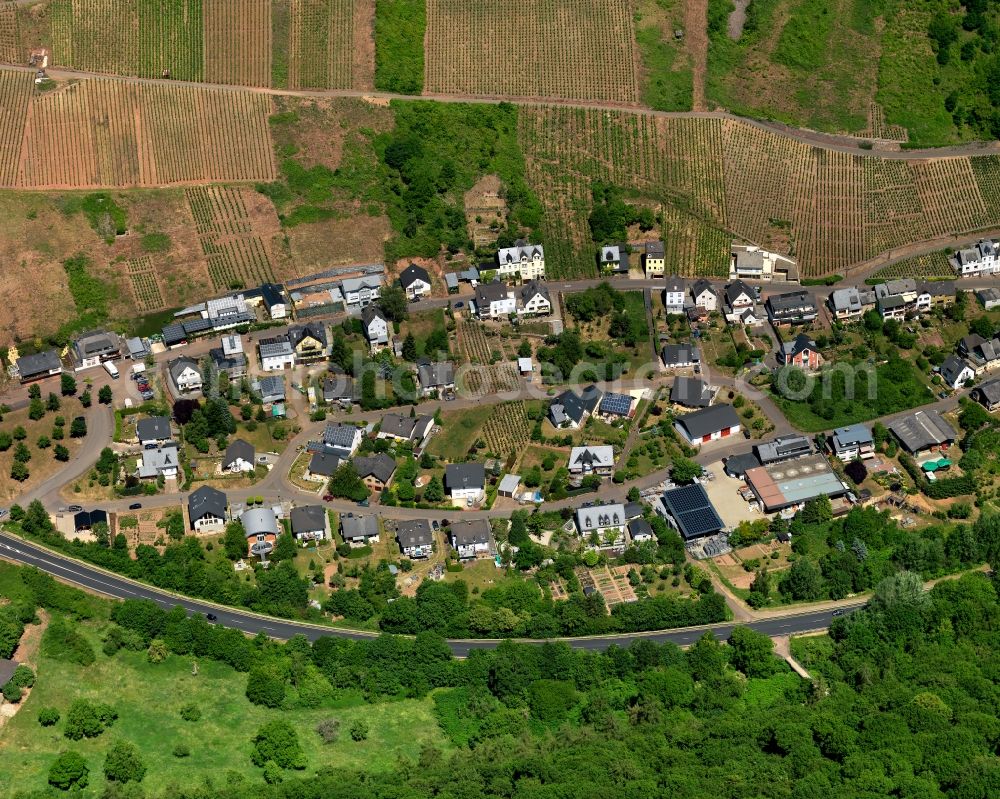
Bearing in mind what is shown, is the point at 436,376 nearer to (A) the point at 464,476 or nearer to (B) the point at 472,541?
(A) the point at 464,476

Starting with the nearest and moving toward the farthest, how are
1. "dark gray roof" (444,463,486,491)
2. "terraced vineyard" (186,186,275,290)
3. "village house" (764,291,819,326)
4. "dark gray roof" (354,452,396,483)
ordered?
"dark gray roof" (444,463,486,491) → "dark gray roof" (354,452,396,483) → "village house" (764,291,819,326) → "terraced vineyard" (186,186,275,290)

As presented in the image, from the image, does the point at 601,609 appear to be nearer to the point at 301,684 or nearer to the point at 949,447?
the point at 301,684

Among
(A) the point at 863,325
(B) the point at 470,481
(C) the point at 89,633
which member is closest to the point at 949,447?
(A) the point at 863,325

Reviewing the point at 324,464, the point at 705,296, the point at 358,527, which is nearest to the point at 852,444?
the point at 705,296

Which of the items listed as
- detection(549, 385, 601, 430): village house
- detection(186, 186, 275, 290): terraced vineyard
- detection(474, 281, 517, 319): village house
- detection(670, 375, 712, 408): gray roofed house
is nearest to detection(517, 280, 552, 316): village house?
detection(474, 281, 517, 319): village house

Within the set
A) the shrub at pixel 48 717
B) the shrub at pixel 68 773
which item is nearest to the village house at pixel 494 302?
the shrub at pixel 48 717

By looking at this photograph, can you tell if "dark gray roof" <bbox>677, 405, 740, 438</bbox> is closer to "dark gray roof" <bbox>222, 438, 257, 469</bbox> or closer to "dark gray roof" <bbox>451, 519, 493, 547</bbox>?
"dark gray roof" <bbox>451, 519, 493, 547</bbox>

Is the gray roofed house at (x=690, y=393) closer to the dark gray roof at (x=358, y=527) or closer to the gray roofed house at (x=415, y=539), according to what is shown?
the gray roofed house at (x=415, y=539)
